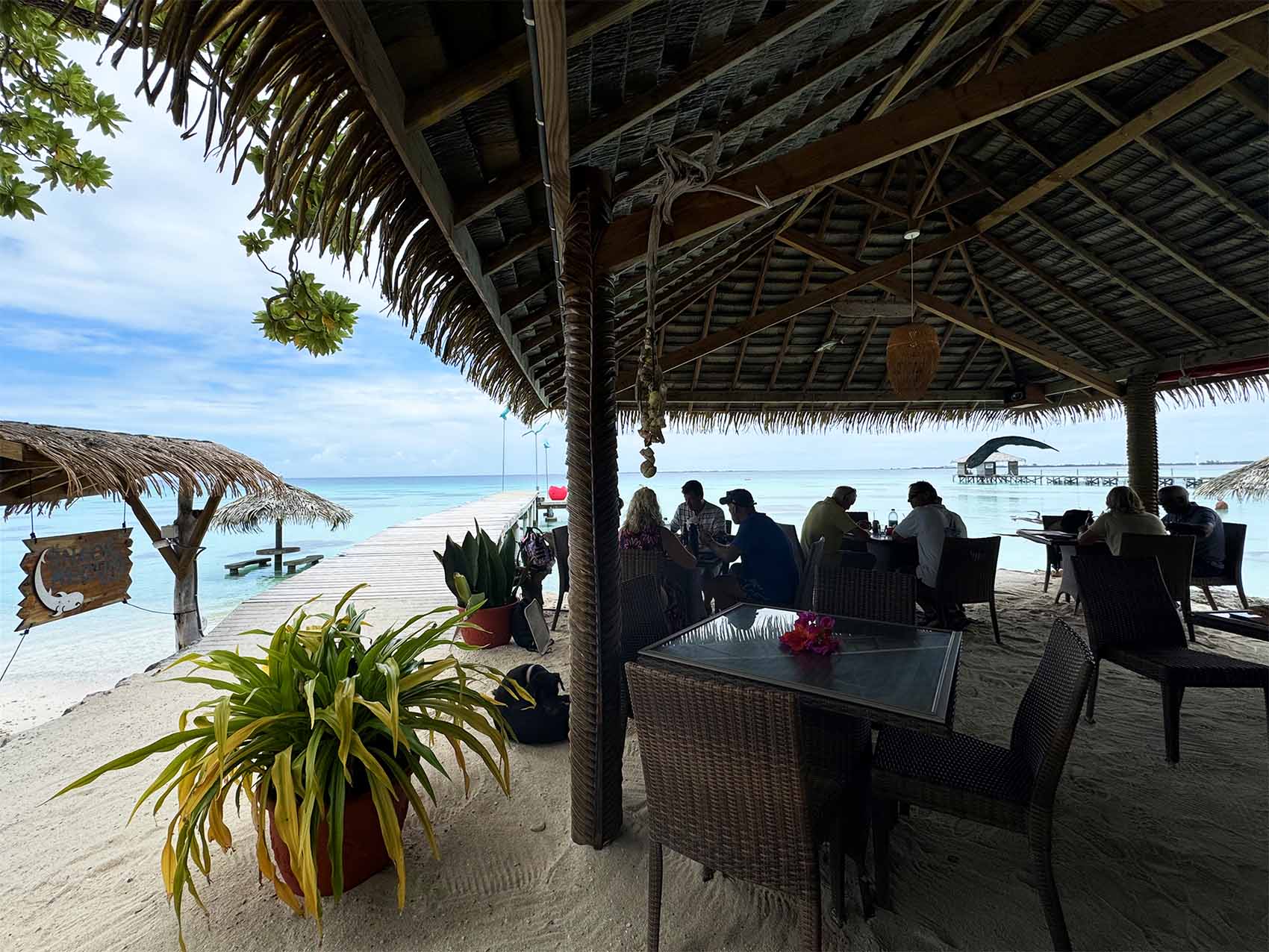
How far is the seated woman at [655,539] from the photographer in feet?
13.4

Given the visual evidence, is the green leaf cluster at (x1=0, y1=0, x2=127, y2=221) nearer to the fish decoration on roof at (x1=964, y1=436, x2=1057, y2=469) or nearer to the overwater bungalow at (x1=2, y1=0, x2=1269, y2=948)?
the overwater bungalow at (x1=2, y1=0, x2=1269, y2=948)

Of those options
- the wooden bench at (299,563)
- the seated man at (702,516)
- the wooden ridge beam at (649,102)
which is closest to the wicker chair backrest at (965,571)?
the seated man at (702,516)

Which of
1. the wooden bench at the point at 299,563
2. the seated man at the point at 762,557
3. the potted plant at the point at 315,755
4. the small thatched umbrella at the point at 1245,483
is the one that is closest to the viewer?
the potted plant at the point at 315,755

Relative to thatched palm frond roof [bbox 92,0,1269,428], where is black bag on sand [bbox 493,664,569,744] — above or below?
below

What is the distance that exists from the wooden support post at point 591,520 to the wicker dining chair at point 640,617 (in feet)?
2.06

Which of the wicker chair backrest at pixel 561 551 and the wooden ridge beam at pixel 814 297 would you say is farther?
the wicker chair backrest at pixel 561 551

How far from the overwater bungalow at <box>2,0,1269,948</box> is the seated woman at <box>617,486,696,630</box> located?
126 cm

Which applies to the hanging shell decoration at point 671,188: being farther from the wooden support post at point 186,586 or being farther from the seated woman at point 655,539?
the wooden support post at point 186,586

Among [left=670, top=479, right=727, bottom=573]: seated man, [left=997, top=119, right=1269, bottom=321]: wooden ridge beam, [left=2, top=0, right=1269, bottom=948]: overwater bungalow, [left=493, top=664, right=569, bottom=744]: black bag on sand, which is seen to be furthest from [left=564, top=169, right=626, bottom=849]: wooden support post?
[left=997, top=119, right=1269, bottom=321]: wooden ridge beam

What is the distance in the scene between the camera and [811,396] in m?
7.45

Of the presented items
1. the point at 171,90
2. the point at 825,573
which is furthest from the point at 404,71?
the point at 825,573

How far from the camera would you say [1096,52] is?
1.74 metres

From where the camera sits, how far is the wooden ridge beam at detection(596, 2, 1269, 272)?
5.64ft

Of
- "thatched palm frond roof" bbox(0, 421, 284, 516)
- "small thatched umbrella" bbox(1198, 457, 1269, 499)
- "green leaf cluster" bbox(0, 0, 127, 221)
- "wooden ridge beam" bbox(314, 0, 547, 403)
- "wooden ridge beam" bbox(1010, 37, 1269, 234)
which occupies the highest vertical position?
"wooden ridge beam" bbox(1010, 37, 1269, 234)
